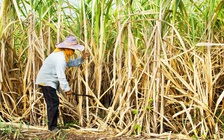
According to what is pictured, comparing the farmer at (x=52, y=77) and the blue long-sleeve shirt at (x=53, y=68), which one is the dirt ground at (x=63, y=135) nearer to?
the farmer at (x=52, y=77)

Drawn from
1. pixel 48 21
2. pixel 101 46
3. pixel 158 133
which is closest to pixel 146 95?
pixel 158 133

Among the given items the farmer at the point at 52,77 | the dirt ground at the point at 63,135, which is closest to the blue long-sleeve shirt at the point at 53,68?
the farmer at the point at 52,77

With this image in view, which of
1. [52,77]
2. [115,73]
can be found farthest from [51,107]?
[115,73]

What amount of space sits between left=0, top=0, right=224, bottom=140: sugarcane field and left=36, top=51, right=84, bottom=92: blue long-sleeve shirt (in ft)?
0.03

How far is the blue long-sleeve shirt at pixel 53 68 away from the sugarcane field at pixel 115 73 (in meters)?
0.01

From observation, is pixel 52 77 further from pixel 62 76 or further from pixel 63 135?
pixel 63 135

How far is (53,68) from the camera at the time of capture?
4.21 m

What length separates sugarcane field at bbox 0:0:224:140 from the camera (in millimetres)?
3852

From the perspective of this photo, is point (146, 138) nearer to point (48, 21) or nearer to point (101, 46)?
point (101, 46)

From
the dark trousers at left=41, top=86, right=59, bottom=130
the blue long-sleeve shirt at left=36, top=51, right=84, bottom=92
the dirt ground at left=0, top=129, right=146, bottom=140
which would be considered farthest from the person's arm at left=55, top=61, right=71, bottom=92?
the dirt ground at left=0, top=129, right=146, bottom=140

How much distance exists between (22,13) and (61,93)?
1.00 meters

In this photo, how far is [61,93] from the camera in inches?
181

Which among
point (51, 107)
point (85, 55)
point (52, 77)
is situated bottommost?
point (51, 107)

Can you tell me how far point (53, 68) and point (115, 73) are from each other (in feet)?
2.11
